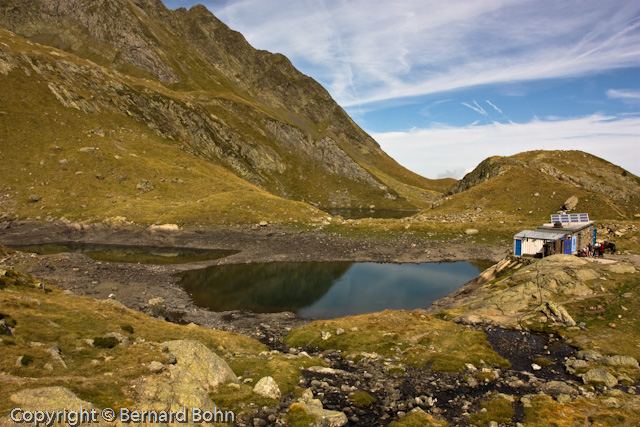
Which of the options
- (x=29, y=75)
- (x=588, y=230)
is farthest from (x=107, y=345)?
(x=29, y=75)

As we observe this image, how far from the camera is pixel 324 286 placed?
185 feet

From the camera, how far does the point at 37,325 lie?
20219 millimetres

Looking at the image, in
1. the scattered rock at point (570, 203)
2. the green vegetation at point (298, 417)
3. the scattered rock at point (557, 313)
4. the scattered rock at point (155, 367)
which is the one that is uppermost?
the scattered rock at point (570, 203)

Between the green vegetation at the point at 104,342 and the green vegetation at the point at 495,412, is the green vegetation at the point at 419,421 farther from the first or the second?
the green vegetation at the point at 104,342

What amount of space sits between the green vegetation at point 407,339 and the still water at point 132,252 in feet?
144

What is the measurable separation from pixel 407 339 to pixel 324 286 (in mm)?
25896

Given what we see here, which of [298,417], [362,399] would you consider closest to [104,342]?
[298,417]

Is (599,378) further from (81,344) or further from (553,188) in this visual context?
(553,188)

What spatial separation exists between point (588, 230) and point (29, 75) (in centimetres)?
17614

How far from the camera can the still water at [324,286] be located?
47125mm

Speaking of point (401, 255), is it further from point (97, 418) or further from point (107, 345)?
point (97, 418)

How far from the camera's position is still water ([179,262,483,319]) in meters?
47.1

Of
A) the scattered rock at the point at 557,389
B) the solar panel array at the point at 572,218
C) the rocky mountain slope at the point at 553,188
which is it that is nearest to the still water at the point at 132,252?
the scattered rock at the point at 557,389

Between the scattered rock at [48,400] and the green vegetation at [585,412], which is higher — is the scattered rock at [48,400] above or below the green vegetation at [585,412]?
above
